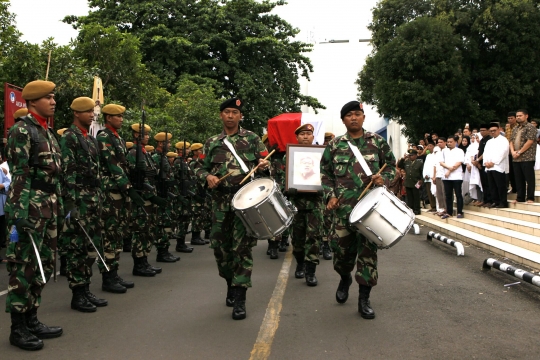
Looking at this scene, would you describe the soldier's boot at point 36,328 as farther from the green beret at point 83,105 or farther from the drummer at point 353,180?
the drummer at point 353,180

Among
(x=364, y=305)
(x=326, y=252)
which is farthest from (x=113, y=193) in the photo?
(x=326, y=252)

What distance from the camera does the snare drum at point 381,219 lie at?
5324 millimetres

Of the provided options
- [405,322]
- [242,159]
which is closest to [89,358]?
[242,159]

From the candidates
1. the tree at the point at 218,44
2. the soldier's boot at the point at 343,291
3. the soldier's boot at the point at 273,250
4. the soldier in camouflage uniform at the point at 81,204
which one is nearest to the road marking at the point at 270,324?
the soldier's boot at the point at 343,291

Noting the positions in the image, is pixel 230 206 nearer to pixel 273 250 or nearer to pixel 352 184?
pixel 352 184

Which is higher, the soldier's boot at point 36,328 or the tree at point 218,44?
the tree at point 218,44

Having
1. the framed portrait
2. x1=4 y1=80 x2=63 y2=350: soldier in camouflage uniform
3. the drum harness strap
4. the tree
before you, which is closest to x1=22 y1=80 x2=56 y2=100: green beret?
x1=4 y1=80 x2=63 y2=350: soldier in camouflage uniform

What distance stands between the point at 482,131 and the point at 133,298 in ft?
32.9

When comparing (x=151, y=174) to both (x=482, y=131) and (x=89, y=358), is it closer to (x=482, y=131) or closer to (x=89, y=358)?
(x=89, y=358)

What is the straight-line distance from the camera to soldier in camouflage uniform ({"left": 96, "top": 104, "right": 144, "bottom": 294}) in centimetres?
673

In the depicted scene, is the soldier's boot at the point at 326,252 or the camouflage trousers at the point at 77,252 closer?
the camouflage trousers at the point at 77,252

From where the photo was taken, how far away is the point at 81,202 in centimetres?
612

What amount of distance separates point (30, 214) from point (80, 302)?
1637 mm

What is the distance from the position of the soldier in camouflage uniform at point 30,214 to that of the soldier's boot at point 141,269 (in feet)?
10.2
